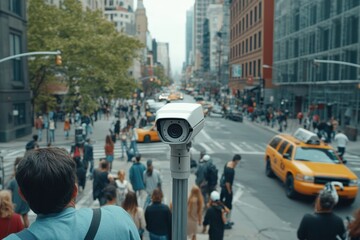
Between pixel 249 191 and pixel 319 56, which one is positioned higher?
pixel 319 56

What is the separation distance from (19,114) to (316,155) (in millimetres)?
22967

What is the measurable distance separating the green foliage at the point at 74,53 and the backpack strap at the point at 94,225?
2592 cm

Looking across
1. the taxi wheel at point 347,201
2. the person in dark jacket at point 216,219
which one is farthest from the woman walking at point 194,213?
the taxi wheel at point 347,201

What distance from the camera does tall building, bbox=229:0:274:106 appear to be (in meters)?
56.8

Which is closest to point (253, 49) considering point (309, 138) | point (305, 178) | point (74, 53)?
point (74, 53)

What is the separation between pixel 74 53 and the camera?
2766 cm

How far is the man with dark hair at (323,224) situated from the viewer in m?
5.34

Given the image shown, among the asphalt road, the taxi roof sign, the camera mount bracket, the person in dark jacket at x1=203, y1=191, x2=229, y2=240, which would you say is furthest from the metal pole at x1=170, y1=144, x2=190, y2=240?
the taxi roof sign

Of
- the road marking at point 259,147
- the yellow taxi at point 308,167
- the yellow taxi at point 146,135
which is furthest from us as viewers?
the yellow taxi at point 146,135

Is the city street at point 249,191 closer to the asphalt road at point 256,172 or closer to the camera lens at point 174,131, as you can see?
→ the asphalt road at point 256,172

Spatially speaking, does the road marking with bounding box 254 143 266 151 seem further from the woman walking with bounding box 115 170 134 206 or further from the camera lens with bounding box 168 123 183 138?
the camera lens with bounding box 168 123 183 138

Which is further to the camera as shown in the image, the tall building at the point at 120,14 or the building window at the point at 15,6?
the tall building at the point at 120,14

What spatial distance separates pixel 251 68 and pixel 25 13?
4176 centimetres

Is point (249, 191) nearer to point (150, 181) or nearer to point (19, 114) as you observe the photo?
point (150, 181)
